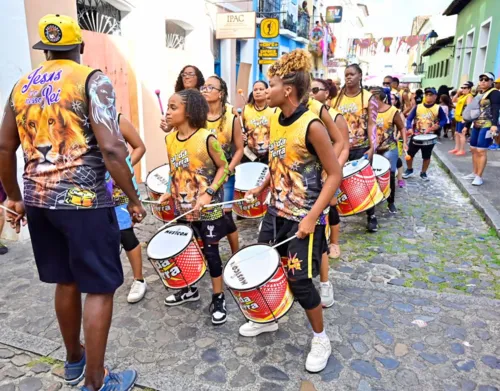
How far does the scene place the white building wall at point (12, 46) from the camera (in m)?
4.36

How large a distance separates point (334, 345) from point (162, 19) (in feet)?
22.4

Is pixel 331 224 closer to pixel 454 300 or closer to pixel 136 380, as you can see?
pixel 454 300

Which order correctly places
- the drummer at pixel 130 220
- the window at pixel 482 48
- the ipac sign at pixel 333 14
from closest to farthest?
the drummer at pixel 130 220
the window at pixel 482 48
the ipac sign at pixel 333 14

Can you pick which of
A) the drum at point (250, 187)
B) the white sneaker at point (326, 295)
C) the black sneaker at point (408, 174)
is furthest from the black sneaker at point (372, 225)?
the black sneaker at point (408, 174)

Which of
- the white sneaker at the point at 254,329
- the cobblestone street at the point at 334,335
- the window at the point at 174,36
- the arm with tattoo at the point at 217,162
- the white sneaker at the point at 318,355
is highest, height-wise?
the window at the point at 174,36

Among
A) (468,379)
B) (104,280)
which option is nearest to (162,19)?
(104,280)

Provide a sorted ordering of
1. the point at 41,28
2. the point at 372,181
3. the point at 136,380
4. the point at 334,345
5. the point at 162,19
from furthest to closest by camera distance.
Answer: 1. the point at 162,19
2. the point at 372,181
3. the point at 334,345
4. the point at 136,380
5. the point at 41,28

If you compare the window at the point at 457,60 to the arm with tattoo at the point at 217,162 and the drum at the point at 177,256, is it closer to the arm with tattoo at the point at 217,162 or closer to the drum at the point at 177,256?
the arm with tattoo at the point at 217,162

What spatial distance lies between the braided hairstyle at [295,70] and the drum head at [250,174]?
207 centimetres

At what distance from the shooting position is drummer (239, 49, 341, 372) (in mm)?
2430

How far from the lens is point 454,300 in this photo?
11.6 feet

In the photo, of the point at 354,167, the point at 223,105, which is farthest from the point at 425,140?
the point at 223,105

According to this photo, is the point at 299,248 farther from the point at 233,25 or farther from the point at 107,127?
the point at 233,25

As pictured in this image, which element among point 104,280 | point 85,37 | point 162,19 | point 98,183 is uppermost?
point 162,19
